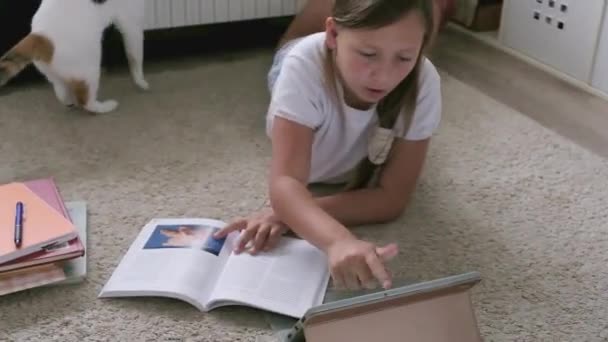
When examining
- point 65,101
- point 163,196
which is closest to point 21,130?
point 65,101

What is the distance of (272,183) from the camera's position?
46.0 inches

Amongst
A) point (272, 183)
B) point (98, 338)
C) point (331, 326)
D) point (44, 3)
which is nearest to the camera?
point (331, 326)

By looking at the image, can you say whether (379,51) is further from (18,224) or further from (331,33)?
(18,224)

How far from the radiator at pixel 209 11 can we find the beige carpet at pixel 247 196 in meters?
0.17

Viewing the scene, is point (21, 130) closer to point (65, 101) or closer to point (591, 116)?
point (65, 101)

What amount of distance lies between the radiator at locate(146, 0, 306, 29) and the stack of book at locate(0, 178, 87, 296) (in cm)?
94

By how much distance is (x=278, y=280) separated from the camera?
1.10 meters

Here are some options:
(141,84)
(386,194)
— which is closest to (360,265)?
(386,194)

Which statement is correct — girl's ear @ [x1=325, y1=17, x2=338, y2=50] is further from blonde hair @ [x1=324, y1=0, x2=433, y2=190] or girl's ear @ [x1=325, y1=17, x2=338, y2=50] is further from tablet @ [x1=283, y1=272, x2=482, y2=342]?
tablet @ [x1=283, y1=272, x2=482, y2=342]

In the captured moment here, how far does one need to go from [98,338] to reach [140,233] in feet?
0.81

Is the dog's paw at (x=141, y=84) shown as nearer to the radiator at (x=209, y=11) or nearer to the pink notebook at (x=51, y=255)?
the radiator at (x=209, y=11)

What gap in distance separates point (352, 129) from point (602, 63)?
1.05 m

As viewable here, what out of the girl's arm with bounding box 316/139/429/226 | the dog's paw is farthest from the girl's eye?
the dog's paw

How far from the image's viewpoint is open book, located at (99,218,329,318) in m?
1.08
